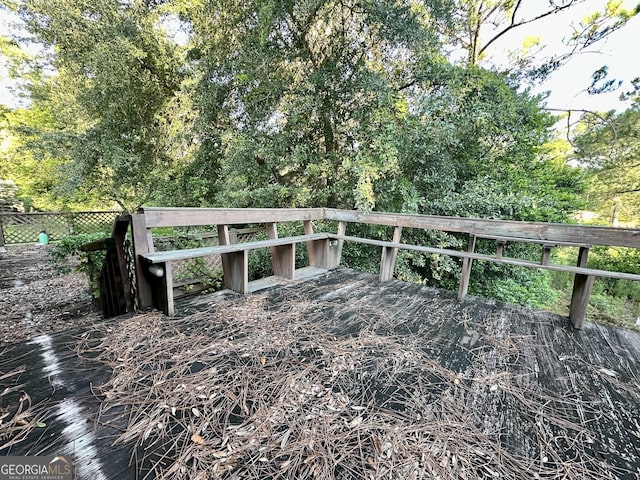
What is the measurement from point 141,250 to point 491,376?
244 cm

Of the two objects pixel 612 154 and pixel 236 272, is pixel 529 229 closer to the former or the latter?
pixel 236 272

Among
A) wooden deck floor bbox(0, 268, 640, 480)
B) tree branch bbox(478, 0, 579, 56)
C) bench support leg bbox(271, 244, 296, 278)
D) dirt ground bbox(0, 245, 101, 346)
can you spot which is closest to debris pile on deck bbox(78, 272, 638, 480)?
wooden deck floor bbox(0, 268, 640, 480)

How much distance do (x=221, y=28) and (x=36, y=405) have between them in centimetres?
601

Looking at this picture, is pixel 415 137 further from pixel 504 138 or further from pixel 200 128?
pixel 200 128

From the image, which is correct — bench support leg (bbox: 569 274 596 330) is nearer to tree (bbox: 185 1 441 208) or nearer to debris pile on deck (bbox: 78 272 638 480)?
debris pile on deck (bbox: 78 272 638 480)

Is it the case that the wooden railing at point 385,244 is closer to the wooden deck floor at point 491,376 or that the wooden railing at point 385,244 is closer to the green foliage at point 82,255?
the wooden deck floor at point 491,376

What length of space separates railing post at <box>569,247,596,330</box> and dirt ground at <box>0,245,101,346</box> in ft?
16.1

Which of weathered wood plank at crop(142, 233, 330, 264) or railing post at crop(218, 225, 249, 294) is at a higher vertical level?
weathered wood plank at crop(142, 233, 330, 264)

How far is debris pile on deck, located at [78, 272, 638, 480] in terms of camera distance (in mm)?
968

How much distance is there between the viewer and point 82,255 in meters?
3.60

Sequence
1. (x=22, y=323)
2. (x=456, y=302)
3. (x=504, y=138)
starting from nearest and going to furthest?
(x=456, y=302), (x=22, y=323), (x=504, y=138)

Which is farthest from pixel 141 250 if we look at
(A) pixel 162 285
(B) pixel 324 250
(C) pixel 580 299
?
(C) pixel 580 299

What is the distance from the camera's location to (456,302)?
Answer: 2576 millimetres

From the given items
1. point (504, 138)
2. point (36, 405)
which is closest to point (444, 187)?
point (504, 138)
